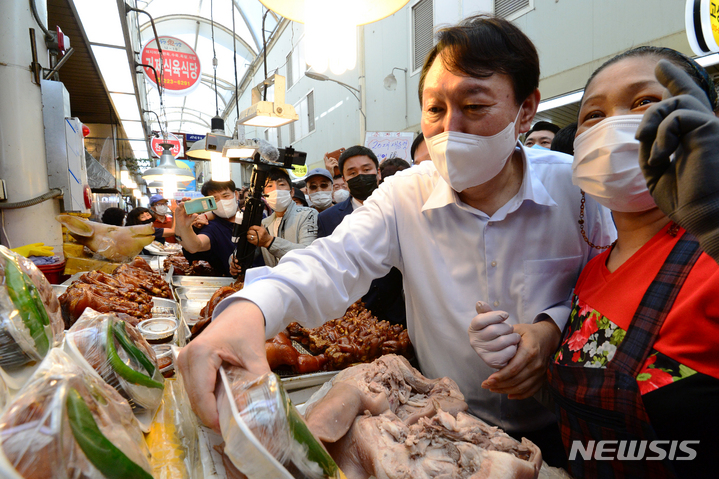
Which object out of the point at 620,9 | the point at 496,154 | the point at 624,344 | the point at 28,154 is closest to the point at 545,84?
the point at 620,9

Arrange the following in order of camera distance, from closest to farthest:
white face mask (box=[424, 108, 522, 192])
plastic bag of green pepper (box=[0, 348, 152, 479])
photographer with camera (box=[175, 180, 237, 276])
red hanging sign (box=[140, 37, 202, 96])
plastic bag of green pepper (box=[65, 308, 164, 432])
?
plastic bag of green pepper (box=[0, 348, 152, 479]) < plastic bag of green pepper (box=[65, 308, 164, 432]) < white face mask (box=[424, 108, 522, 192]) < photographer with camera (box=[175, 180, 237, 276]) < red hanging sign (box=[140, 37, 202, 96])

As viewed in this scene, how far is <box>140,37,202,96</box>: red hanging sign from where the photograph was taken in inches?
378

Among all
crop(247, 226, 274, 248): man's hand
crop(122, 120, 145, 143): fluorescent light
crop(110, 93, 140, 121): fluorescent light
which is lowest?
crop(247, 226, 274, 248): man's hand

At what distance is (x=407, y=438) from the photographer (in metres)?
1.07

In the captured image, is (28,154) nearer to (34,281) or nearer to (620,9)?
(34,281)

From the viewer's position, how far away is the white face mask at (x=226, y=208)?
484 cm

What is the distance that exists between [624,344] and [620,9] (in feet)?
23.6

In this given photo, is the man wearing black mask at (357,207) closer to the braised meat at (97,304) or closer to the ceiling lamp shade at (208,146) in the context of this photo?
the braised meat at (97,304)

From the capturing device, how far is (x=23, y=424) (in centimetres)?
56

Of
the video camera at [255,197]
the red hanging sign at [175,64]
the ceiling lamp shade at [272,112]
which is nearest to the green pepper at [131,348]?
the video camera at [255,197]

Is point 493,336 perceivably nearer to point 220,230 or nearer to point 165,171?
point 220,230

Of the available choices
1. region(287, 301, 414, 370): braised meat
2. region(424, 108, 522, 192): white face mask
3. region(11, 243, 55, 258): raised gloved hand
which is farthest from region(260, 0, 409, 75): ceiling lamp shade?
region(11, 243, 55, 258): raised gloved hand

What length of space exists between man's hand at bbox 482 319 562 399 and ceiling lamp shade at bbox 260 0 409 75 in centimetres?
209

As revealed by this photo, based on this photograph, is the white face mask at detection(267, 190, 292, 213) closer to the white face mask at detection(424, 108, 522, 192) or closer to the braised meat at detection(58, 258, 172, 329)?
the braised meat at detection(58, 258, 172, 329)
